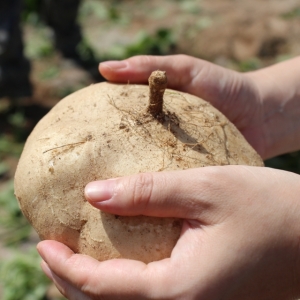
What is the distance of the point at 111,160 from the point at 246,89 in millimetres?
1013

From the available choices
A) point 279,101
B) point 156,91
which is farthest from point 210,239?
point 279,101

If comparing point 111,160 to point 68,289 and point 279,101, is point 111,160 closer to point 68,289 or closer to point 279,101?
point 68,289

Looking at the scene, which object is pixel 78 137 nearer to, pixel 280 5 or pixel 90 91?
pixel 90 91

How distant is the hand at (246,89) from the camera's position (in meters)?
2.10

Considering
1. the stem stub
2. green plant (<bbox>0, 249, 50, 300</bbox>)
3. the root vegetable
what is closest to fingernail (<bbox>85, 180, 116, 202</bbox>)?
the root vegetable

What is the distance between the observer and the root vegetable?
1.57 m

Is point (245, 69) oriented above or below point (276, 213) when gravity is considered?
below

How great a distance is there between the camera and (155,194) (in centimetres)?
145

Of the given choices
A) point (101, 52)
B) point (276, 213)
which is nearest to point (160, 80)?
point (276, 213)

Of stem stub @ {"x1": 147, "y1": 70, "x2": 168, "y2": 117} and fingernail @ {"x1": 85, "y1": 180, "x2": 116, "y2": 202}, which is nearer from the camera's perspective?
fingernail @ {"x1": 85, "y1": 180, "x2": 116, "y2": 202}

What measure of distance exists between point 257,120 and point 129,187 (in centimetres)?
120

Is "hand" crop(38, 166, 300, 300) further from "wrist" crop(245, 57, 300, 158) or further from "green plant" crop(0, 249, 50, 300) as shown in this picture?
"green plant" crop(0, 249, 50, 300)

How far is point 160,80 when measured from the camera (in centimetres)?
160

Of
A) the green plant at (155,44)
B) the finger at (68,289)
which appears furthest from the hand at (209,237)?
the green plant at (155,44)
